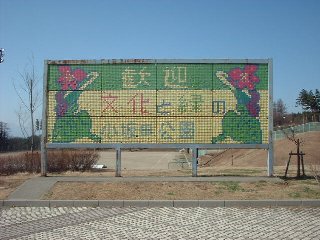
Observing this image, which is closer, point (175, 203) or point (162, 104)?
point (175, 203)

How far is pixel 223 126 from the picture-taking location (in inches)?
588

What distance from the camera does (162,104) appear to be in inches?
588

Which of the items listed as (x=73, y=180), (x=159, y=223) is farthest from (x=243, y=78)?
(x=159, y=223)

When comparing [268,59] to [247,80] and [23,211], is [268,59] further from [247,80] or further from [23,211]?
[23,211]

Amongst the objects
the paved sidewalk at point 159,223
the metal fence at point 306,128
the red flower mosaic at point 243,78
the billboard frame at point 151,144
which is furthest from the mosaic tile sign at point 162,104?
the metal fence at point 306,128

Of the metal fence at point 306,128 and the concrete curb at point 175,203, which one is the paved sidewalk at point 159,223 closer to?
the concrete curb at point 175,203

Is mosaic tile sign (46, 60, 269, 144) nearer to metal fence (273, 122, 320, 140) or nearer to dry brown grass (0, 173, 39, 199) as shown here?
dry brown grass (0, 173, 39, 199)

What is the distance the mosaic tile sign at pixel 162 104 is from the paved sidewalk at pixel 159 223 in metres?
4.66

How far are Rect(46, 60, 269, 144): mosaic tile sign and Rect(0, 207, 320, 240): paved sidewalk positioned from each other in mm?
4659

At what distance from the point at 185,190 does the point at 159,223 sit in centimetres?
360

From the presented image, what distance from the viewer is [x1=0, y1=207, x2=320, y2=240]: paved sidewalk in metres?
7.93

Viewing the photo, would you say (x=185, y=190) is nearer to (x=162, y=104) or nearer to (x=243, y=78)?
(x=162, y=104)

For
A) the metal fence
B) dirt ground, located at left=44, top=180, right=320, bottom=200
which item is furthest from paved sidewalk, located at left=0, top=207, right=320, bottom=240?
the metal fence

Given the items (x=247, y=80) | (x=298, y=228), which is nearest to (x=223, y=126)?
(x=247, y=80)
